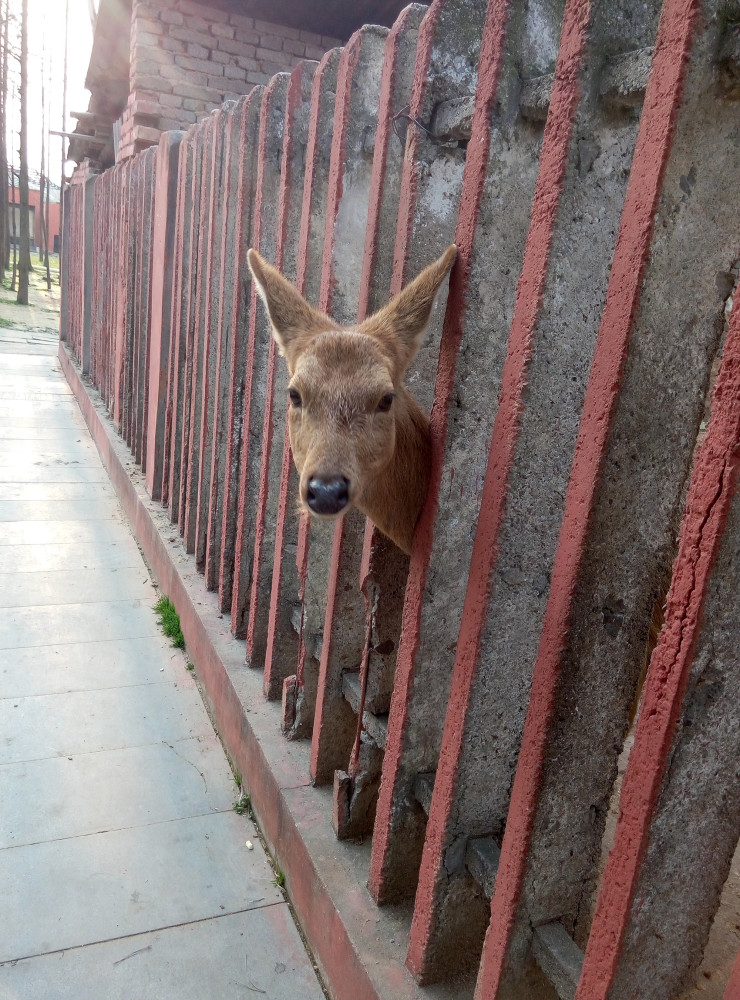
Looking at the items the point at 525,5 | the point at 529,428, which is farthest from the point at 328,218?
the point at 529,428

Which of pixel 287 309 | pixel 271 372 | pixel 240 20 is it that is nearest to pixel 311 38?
pixel 240 20

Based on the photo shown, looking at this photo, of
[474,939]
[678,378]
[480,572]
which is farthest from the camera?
[474,939]

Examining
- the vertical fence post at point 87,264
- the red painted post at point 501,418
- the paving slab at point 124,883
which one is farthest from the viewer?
the vertical fence post at point 87,264

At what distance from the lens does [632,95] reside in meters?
1.45

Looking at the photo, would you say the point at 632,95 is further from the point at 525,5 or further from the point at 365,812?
the point at 365,812

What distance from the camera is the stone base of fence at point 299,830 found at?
7.28ft

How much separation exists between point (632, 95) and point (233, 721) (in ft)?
10.1

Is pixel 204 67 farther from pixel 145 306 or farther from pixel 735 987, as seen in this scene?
pixel 735 987

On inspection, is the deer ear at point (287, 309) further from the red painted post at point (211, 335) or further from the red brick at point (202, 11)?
the red brick at point (202, 11)

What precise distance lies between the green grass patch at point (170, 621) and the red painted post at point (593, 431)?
3.21 meters

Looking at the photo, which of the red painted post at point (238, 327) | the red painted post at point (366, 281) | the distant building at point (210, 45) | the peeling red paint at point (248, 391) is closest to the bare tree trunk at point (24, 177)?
the distant building at point (210, 45)

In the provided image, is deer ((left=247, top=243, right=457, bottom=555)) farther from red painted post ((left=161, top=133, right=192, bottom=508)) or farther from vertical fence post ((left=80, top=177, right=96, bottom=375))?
vertical fence post ((left=80, top=177, right=96, bottom=375))

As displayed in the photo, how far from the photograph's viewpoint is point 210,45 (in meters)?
8.38

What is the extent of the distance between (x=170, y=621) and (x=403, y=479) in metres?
3.15
